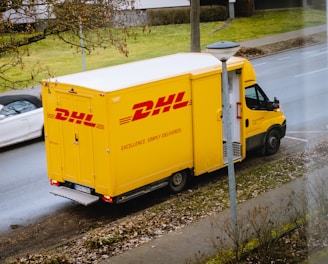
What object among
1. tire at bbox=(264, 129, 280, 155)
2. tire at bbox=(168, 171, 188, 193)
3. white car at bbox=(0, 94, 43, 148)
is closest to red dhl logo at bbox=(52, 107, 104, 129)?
tire at bbox=(168, 171, 188, 193)

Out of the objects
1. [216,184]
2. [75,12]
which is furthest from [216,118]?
[75,12]

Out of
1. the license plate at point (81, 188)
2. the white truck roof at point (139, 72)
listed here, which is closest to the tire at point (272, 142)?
the white truck roof at point (139, 72)

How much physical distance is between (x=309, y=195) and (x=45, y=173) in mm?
8300

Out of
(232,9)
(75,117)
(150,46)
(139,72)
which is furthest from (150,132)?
(150,46)

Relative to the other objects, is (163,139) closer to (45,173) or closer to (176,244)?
(176,244)

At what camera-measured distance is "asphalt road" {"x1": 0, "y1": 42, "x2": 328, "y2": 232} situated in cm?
940

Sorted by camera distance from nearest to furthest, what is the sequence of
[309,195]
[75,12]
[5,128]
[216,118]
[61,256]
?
1. [309,195]
2. [61,256]
3. [75,12]
4. [216,118]
5. [5,128]

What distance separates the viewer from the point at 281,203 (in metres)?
11.9

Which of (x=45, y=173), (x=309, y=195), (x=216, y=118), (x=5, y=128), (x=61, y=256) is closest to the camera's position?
(x=309, y=195)

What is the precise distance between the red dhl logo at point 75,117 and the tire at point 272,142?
4801 millimetres

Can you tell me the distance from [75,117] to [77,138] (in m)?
0.38

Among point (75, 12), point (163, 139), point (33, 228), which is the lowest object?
point (33, 228)

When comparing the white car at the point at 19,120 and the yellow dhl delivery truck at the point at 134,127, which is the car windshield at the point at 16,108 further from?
the yellow dhl delivery truck at the point at 134,127

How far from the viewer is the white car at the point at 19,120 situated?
58.9 ft
